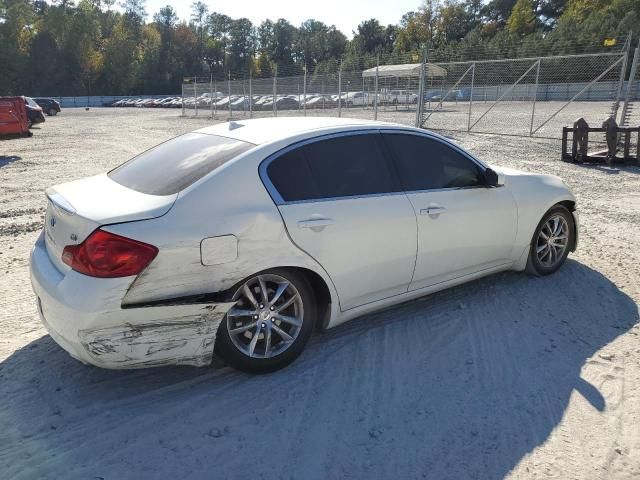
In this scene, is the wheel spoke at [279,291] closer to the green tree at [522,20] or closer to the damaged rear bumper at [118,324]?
the damaged rear bumper at [118,324]

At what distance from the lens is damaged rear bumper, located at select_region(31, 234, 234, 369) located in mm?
2777

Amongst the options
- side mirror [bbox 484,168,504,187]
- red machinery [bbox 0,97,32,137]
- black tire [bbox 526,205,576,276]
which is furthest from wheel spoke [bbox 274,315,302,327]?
red machinery [bbox 0,97,32,137]

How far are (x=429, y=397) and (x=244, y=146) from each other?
6.44 feet

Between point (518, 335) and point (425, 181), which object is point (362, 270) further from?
point (518, 335)

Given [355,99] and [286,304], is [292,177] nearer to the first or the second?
[286,304]

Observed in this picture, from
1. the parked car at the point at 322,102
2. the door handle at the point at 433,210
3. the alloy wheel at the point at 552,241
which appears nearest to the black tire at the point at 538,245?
the alloy wheel at the point at 552,241

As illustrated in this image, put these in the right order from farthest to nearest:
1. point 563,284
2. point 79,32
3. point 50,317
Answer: point 79,32 → point 563,284 → point 50,317

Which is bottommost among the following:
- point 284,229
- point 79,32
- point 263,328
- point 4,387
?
point 4,387

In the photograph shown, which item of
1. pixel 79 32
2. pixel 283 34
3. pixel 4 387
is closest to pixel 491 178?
pixel 4 387

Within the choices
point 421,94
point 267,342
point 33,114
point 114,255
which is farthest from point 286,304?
point 33,114

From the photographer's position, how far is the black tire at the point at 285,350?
3156mm

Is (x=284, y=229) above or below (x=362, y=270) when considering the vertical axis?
above

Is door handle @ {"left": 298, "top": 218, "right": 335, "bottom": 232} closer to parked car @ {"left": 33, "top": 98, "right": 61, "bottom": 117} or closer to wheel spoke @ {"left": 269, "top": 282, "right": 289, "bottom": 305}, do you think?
wheel spoke @ {"left": 269, "top": 282, "right": 289, "bottom": 305}

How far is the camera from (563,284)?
4773 millimetres
